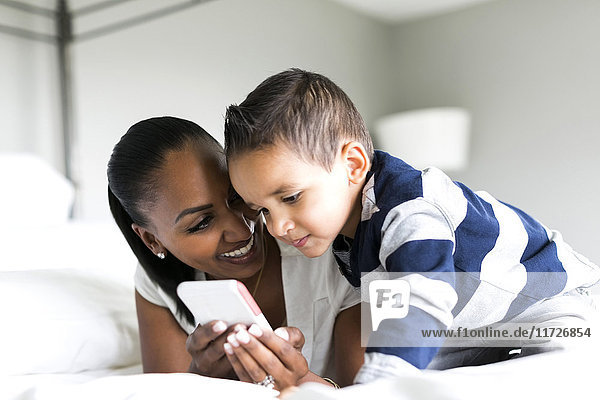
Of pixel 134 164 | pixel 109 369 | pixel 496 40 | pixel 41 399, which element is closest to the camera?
pixel 41 399

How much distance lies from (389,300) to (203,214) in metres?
0.38

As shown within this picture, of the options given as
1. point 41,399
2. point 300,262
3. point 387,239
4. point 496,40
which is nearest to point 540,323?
point 387,239

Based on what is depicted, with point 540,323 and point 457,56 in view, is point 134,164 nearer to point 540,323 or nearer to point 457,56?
point 540,323

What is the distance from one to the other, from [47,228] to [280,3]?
1.77 meters

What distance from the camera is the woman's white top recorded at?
104 cm

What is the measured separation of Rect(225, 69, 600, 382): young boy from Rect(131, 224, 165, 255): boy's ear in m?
0.32

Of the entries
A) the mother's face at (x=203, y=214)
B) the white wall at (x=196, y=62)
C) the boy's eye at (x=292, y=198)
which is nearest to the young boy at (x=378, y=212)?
the boy's eye at (x=292, y=198)

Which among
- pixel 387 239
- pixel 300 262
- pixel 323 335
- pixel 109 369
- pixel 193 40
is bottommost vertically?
pixel 109 369

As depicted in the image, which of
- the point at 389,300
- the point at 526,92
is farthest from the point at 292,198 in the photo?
the point at 526,92

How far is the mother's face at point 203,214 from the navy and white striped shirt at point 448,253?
0.17 m

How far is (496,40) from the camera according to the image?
3.42m

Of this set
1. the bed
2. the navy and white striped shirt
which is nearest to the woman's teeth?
the navy and white striped shirt

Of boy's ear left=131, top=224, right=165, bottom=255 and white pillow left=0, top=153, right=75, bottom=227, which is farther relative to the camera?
white pillow left=0, top=153, right=75, bottom=227

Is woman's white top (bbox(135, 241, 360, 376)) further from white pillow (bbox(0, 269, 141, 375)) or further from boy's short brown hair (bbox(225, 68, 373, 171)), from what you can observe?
white pillow (bbox(0, 269, 141, 375))
